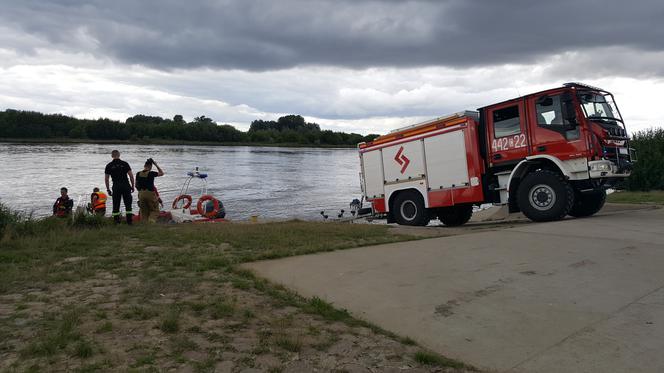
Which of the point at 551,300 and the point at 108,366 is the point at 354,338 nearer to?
the point at 108,366

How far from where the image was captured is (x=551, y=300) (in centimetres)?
487

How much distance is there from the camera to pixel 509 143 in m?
11.4

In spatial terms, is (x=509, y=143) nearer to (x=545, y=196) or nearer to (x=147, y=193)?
(x=545, y=196)

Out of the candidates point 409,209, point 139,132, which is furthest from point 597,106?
point 139,132

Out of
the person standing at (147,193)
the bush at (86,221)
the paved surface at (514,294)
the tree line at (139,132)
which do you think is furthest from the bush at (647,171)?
the tree line at (139,132)

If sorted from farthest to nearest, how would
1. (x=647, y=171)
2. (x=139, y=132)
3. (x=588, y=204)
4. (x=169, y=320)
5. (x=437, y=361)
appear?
(x=139, y=132)
(x=647, y=171)
(x=588, y=204)
(x=169, y=320)
(x=437, y=361)

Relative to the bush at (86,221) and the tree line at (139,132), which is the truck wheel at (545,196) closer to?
the bush at (86,221)

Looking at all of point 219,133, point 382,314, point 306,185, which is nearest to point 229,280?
A: point 382,314

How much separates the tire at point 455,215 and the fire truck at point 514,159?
0.09 ft

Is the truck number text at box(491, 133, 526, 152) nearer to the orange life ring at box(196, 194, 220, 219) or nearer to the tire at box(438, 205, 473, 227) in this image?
the tire at box(438, 205, 473, 227)

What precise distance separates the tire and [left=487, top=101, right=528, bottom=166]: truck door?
6.52ft

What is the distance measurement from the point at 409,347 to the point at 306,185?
109 feet

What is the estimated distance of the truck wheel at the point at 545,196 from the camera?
10.7 m

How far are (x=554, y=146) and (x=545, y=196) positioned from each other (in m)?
1.04
